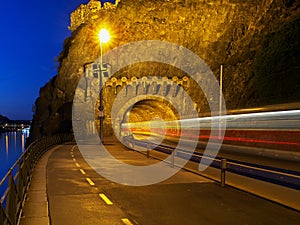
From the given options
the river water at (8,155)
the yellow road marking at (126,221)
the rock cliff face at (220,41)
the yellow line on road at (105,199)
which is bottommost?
the river water at (8,155)

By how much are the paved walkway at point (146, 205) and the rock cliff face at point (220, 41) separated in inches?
844

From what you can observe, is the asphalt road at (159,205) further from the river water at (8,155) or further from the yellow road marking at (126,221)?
the river water at (8,155)

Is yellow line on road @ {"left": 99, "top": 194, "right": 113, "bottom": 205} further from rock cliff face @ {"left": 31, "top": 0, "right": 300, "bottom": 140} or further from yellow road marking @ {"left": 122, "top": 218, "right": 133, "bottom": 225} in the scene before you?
rock cliff face @ {"left": 31, "top": 0, "right": 300, "bottom": 140}

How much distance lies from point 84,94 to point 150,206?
41160mm

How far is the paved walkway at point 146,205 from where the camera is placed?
24.0 ft

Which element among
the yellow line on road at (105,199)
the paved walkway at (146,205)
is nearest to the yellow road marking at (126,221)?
the paved walkway at (146,205)

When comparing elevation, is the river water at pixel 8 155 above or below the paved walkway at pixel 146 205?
below

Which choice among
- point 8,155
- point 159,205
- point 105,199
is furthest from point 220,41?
point 8,155

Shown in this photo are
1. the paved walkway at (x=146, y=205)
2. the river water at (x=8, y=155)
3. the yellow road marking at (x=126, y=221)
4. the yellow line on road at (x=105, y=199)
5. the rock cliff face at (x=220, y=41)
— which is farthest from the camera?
the river water at (x=8, y=155)

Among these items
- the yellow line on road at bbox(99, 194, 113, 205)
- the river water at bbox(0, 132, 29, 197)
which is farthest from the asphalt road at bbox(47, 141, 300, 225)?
the river water at bbox(0, 132, 29, 197)

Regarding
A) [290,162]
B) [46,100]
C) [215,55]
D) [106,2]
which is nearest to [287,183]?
[290,162]

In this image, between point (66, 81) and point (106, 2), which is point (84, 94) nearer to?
point (66, 81)

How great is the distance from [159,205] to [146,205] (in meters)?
0.34

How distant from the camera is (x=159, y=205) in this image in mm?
8711
